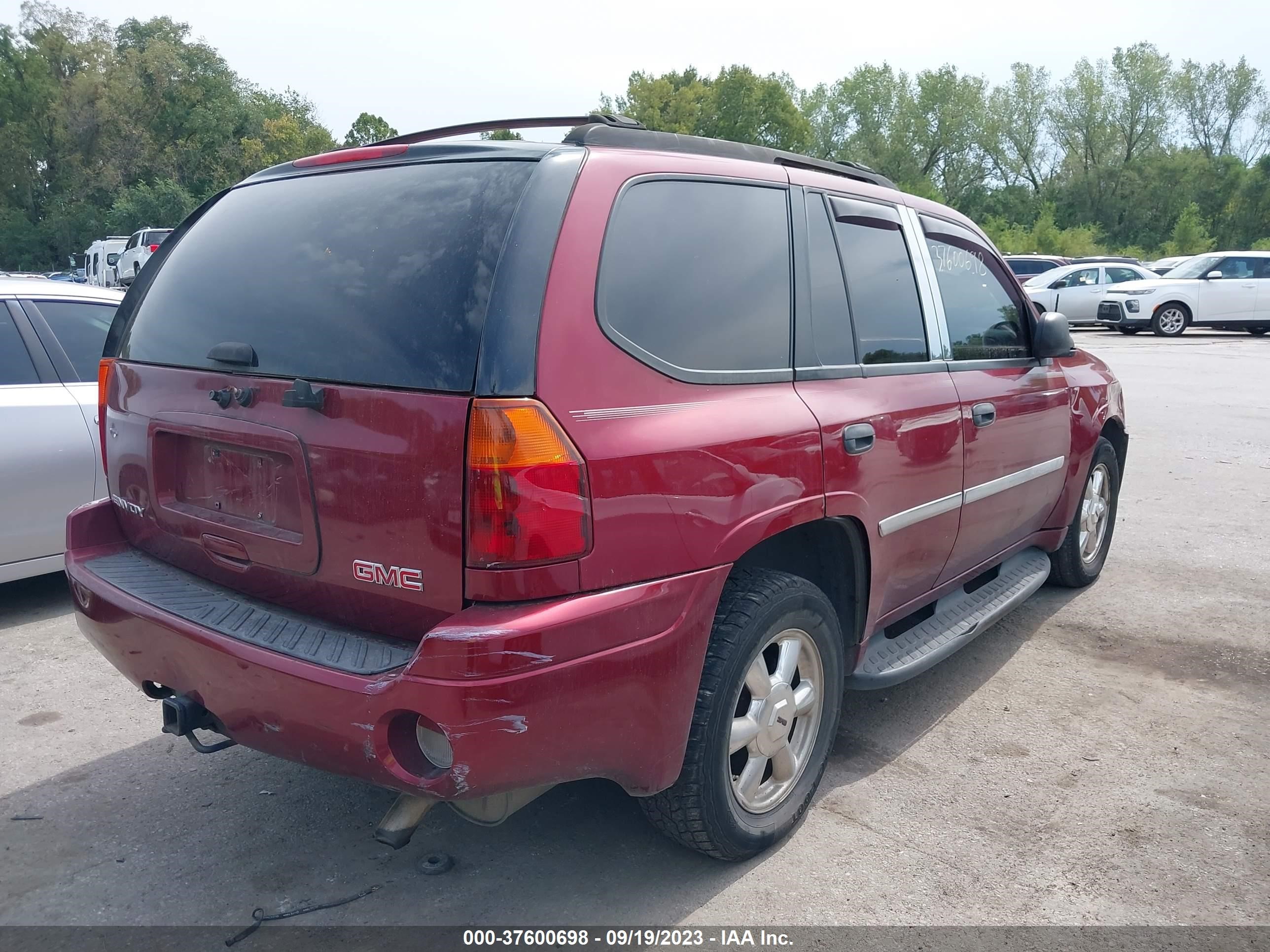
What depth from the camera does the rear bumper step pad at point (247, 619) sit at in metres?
2.33

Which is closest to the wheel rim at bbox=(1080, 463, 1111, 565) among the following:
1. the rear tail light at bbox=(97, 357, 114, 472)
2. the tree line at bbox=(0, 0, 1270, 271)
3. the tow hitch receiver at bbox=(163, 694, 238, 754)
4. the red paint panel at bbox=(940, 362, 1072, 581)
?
the red paint panel at bbox=(940, 362, 1072, 581)

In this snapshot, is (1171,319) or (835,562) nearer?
(835,562)

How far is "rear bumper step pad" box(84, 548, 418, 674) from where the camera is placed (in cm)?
233

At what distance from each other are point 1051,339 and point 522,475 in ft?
10.00

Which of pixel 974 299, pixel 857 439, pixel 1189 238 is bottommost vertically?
pixel 857 439

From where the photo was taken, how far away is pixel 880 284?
345cm

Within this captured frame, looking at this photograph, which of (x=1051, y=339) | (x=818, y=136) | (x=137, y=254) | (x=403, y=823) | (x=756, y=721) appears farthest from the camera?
(x=818, y=136)

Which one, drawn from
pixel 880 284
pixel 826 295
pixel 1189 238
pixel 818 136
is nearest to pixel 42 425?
pixel 826 295

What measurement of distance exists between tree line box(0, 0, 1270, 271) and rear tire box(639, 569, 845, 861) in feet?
181

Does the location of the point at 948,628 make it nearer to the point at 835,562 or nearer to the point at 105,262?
the point at 835,562

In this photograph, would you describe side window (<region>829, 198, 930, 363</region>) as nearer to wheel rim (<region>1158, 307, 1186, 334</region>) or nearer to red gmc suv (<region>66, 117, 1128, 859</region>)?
red gmc suv (<region>66, 117, 1128, 859</region>)

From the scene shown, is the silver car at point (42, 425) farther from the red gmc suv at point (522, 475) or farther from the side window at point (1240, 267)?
the side window at point (1240, 267)

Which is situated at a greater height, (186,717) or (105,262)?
(105,262)

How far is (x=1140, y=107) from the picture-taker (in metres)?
68.3
